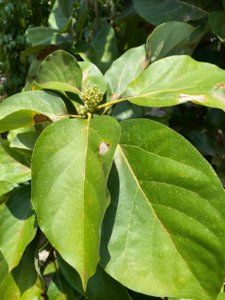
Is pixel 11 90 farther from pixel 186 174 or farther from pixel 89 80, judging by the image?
pixel 186 174

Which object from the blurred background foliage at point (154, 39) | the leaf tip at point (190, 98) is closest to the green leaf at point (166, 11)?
the blurred background foliage at point (154, 39)

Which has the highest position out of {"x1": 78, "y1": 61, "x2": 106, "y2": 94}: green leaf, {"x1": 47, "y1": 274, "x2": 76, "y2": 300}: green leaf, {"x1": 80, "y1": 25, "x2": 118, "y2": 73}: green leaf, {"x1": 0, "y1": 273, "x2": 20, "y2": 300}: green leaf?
{"x1": 78, "y1": 61, "x2": 106, "y2": 94}: green leaf

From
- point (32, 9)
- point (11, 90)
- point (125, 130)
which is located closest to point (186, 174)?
point (125, 130)

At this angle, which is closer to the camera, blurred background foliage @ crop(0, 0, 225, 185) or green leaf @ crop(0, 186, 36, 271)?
green leaf @ crop(0, 186, 36, 271)

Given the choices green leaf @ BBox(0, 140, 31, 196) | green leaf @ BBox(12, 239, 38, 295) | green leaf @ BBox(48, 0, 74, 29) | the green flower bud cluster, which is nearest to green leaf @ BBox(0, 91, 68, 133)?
the green flower bud cluster

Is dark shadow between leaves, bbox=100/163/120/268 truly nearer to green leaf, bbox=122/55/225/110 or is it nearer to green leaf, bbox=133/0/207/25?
green leaf, bbox=122/55/225/110

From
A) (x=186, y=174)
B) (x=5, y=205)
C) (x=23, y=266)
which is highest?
(x=186, y=174)

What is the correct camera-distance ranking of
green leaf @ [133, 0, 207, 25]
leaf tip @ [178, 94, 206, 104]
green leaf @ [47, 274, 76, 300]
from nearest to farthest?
1. leaf tip @ [178, 94, 206, 104]
2. green leaf @ [47, 274, 76, 300]
3. green leaf @ [133, 0, 207, 25]
